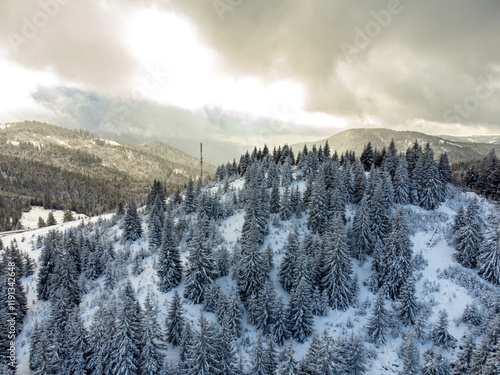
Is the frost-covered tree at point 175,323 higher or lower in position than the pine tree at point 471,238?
lower

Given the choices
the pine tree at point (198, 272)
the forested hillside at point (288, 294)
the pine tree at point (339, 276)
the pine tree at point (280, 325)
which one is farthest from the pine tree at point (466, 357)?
the pine tree at point (198, 272)

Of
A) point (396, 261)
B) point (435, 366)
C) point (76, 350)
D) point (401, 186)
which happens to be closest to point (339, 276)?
point (396, 261)

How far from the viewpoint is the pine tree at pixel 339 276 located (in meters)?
34.2

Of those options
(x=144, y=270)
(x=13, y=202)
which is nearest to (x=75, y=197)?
(x=13, y=202)

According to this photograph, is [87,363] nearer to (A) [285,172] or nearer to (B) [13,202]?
(A) [285,172]

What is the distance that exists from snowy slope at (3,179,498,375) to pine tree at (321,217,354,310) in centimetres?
152

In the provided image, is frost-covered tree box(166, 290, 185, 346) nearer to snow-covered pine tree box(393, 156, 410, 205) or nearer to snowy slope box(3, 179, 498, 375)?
snowy slope box(3, 179, 498, 375)

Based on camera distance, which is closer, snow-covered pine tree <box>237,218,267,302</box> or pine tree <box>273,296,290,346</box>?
pine tree <box>273,296,290,346</box>

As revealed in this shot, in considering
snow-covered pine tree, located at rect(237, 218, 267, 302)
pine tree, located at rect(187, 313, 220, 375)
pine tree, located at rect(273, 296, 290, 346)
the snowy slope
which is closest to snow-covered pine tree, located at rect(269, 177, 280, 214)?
the snowy slope

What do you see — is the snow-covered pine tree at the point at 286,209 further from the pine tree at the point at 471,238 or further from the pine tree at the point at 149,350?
the pine tree at the point at 149,350

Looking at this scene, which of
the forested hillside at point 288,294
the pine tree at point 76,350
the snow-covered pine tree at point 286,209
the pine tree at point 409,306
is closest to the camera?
the forested hillside at point 288,294

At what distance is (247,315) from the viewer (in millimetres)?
33875

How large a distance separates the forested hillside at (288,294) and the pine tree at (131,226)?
25 cm

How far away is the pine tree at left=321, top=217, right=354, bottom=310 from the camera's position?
34156 mm
